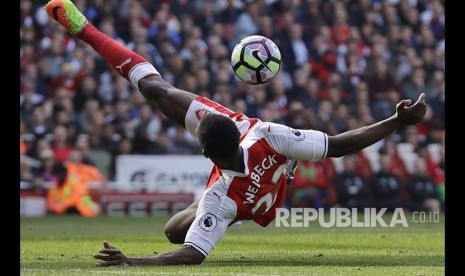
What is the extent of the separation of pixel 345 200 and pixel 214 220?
10670 mm

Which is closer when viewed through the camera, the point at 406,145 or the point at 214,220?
the point at 214,220

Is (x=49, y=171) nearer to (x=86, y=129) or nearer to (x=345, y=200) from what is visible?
(x=86, y=129)

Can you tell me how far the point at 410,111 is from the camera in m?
9.15

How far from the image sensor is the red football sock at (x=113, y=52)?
1041cm

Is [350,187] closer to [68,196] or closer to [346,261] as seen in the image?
[68,196]

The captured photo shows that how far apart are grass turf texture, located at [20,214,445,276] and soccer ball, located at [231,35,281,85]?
178 cm

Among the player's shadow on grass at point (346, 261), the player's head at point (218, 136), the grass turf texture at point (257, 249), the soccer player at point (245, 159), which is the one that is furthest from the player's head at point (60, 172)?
the player's head at point (218, 136)

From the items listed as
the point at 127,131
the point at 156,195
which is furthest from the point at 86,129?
the point at 156,195

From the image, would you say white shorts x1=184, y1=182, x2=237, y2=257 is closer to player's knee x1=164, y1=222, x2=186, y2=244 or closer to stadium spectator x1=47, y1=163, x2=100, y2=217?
player's knee x1=164, y1=222, x2=186, y2=244

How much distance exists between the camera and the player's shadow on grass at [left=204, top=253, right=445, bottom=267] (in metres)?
9.46

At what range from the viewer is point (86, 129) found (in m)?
19.8

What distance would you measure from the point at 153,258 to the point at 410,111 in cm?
254

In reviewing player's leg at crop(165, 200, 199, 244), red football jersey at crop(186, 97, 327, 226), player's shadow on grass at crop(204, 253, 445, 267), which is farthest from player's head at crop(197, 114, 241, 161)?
player's leg at crop(165, 200, 199, 244)

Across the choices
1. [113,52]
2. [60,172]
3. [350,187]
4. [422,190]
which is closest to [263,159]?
[113,52]
